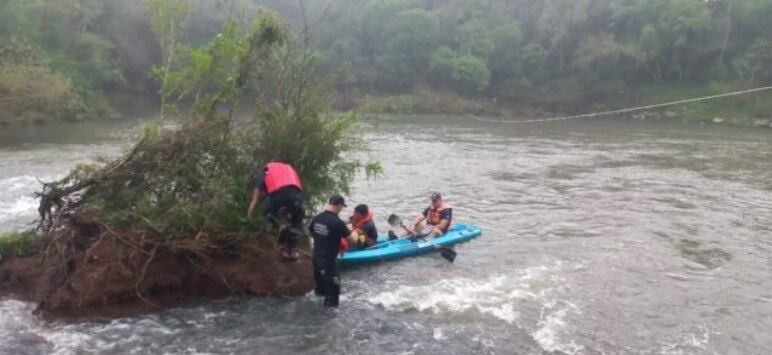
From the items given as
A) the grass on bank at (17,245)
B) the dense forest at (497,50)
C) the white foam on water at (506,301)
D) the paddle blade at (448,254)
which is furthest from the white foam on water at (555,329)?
the dense forest at (497,50)

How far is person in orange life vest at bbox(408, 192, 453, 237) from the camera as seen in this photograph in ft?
47.8

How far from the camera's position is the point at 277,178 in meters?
10.6

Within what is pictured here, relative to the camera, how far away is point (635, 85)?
60250 millimetres

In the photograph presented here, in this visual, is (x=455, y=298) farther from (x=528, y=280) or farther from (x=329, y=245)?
(x=329, y=245)

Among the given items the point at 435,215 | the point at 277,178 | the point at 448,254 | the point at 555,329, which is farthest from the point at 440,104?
the point at 555,329

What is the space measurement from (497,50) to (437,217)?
4897 cm

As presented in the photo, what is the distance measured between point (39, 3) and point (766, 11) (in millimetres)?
50398

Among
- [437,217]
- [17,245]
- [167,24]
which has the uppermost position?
[167,24]

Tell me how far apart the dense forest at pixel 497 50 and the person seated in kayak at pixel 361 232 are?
112 ft

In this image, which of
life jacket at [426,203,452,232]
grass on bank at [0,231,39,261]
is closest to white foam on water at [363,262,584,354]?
life jacket at [426,203,452,232]

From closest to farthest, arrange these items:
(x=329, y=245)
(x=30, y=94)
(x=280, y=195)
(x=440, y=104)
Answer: (x=329, y=245) → (x=280, y=195) → (x=30, y=94) → (x=440, y=104)

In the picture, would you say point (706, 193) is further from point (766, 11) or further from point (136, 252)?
point (766, 11)

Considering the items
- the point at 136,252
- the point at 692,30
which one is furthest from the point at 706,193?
the point at 692,30

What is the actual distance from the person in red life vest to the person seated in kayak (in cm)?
205
